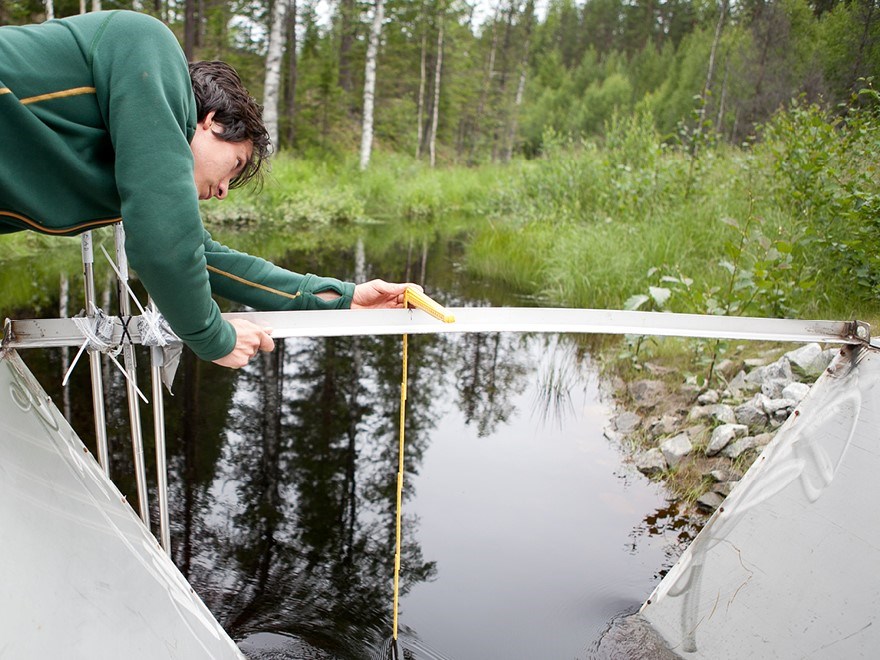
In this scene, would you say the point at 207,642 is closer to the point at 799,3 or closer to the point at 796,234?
the point at 796,234

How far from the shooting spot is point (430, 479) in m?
3.51

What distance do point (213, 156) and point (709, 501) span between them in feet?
8.72

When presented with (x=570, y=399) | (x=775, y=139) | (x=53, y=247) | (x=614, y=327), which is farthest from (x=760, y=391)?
(x=53, y=247)

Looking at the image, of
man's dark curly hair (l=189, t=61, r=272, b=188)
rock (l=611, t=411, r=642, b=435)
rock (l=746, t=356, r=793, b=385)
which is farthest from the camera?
rock (l=611, t=411, r=642, b=435)

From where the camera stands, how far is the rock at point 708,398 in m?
3.78

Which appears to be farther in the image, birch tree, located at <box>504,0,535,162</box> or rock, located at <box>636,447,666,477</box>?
birch tree, located at <box>504,0,535,162</box>

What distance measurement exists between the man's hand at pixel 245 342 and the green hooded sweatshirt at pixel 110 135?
7.8 inches

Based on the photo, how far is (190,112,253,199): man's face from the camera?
1.40 meters

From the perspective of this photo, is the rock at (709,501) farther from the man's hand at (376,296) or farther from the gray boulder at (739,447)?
the man's hand at (376,296)

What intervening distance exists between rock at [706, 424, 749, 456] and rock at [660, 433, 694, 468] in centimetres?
15

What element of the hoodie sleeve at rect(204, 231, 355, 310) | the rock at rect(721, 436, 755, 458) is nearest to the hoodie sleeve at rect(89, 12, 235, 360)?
the hoodie sleeve at rect(204, 231, 355, 310)

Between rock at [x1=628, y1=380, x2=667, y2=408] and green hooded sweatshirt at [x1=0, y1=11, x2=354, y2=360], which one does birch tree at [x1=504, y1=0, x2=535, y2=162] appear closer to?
rock at [x1=628, y1=380, x2=667, y2=408]

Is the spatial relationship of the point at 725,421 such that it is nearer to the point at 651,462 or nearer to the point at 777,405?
the point at 777,405

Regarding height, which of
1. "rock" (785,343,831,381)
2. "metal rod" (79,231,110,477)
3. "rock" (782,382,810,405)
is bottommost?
"rock" (782,382,810,405)
